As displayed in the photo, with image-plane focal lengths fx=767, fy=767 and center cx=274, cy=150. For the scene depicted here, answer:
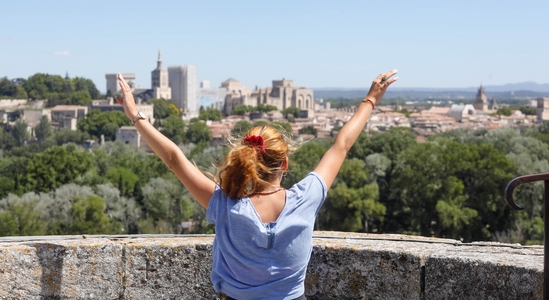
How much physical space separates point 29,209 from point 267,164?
92.6ft

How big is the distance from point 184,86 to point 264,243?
131 metres

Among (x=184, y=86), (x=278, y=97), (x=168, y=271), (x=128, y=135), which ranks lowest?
(x=128, y=135)

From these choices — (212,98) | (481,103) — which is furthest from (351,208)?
(481,103)

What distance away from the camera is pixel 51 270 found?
3219 millimetres

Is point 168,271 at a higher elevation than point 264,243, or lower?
lower

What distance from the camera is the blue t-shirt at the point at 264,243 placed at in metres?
2.19

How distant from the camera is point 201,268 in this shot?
10.9 feet

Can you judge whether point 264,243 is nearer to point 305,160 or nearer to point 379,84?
point 379,84

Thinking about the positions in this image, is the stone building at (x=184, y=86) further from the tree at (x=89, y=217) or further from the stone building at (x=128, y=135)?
the tree at (x=89, y=217)

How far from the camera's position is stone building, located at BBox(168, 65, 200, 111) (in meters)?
131

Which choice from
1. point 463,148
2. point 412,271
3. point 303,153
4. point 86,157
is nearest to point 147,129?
point 412,271

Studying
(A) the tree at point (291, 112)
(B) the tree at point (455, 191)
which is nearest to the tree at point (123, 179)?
(B) the tree at point (455, 191)

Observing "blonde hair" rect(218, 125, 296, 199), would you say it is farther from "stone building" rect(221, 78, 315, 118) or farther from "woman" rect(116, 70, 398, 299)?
"stone building" rect(221, 78, 315, 118)

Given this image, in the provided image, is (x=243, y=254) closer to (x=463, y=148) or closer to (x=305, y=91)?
(x=463, y=148)
